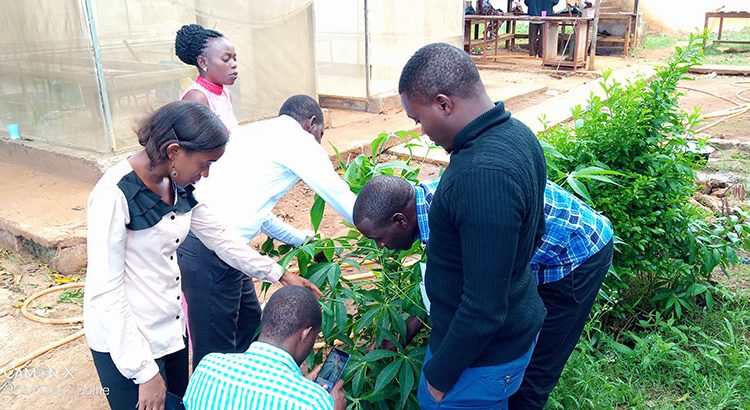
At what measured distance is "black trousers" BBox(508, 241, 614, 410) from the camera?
2029mm

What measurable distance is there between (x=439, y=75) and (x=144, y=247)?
3.30 feet

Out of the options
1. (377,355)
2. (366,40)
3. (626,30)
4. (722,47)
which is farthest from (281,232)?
(722,47)

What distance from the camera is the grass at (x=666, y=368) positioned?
2.57 m

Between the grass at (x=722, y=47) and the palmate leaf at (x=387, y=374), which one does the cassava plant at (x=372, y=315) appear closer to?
the palmate leaf at (x=387, y=374)

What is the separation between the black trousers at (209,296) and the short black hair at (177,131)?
0.70 meters

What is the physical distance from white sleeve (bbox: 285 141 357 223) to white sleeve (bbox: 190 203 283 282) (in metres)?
0.33

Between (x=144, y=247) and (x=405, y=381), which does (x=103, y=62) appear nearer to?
(x=144, y=247)

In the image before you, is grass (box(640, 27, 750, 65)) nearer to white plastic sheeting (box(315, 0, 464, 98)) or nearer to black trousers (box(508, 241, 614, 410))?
white plastic sheeting (box(315, 0, 464, 98))

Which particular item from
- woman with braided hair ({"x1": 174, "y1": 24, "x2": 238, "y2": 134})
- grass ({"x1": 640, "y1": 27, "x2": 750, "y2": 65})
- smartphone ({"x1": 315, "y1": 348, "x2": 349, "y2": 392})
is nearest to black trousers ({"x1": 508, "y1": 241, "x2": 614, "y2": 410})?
smartphone ({"x1": 315, "y1": 348, "x2": 349, "y2": 392})

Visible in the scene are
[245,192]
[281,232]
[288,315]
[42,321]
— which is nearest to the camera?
[288,315]

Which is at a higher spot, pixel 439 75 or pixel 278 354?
pixel 439 75

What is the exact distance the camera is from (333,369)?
A: 6.44ft

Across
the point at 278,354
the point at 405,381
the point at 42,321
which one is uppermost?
the point at 278,354

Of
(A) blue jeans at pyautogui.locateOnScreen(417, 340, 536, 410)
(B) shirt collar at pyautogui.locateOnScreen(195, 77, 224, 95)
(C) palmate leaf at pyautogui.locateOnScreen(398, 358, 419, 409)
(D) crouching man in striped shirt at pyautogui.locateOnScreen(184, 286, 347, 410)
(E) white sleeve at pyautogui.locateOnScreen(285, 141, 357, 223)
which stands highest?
(B) shirt collar at pyautogui.locateOnScreen(195, 77, 224, 95)
